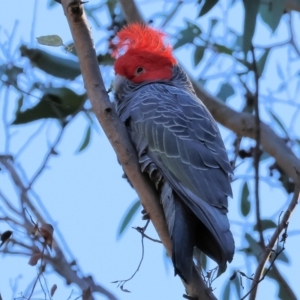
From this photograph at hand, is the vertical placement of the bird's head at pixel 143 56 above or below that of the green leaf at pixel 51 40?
above

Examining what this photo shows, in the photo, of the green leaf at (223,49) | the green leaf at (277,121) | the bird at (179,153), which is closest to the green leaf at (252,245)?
the green leaf at (277,121)

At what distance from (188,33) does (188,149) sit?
141 cm

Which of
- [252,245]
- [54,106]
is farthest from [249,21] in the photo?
[252,245]

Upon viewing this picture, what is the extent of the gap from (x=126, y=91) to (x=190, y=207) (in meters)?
0.76

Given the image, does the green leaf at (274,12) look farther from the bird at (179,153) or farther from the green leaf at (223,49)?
the green leaf at (223,49)

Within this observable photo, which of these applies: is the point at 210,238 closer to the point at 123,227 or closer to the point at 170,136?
the point at 170,136

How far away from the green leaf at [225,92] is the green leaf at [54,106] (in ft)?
2.70

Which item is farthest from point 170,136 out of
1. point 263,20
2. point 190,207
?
point 263,20

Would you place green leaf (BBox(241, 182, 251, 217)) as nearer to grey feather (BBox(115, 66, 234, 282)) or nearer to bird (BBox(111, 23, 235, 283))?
bird (BBox(111, 23, 235, 283))

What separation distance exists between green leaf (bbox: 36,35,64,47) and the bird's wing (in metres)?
0.33

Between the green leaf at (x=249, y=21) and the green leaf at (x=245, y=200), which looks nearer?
the green leaf at (x=249, y=21)

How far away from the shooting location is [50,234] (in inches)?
80.0

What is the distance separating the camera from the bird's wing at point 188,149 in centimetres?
202

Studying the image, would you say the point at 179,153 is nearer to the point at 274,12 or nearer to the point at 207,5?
the point at 207,5
